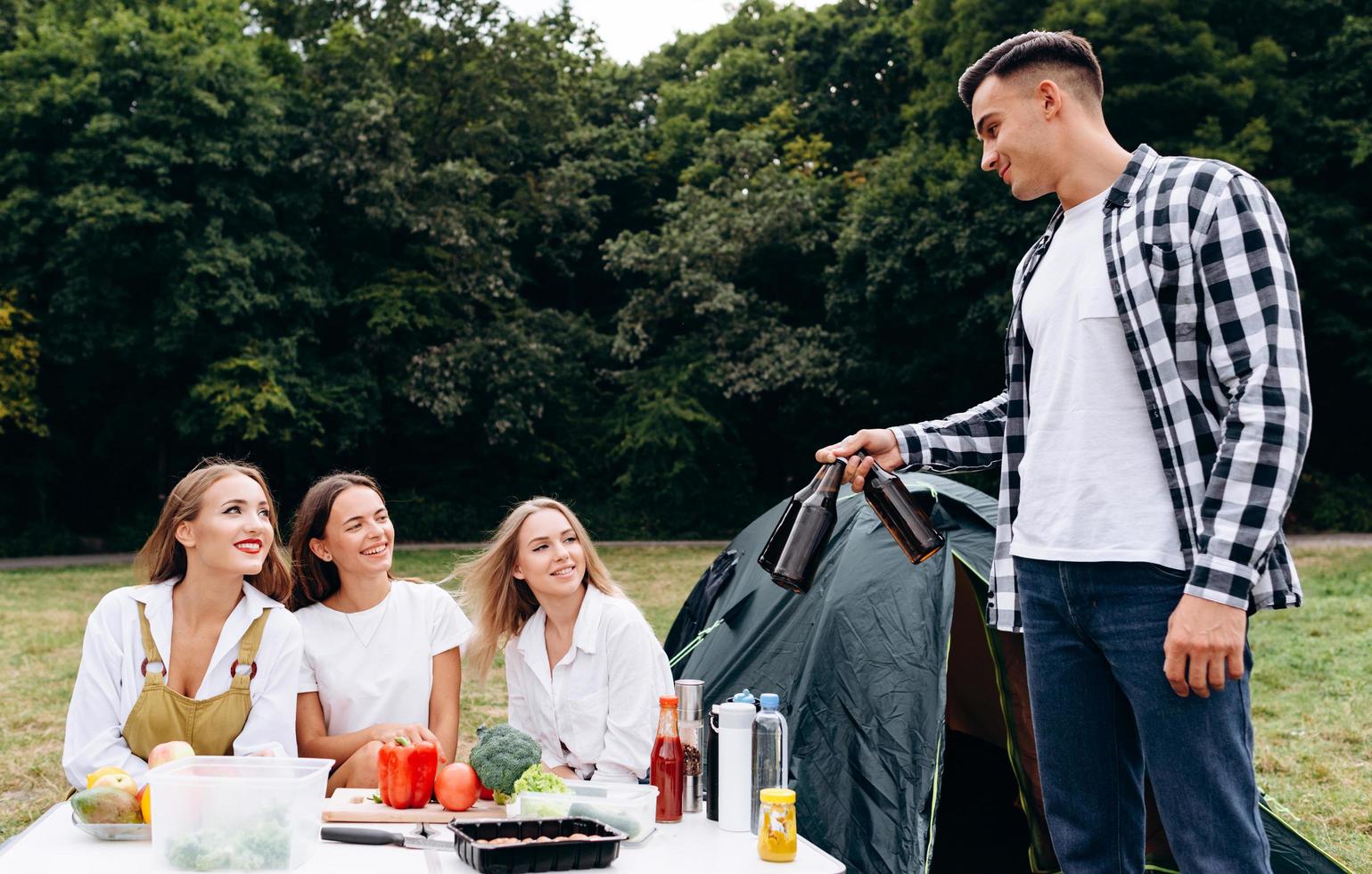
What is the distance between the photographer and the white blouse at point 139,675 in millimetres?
2477

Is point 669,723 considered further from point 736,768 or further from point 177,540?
point 177,540

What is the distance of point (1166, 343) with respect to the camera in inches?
71.3

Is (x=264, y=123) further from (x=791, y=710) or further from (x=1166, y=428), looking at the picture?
(x=1166, y=428)

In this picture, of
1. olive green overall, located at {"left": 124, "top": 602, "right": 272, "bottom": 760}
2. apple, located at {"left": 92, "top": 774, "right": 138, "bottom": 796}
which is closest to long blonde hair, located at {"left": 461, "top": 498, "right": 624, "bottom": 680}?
olive green overall, located at {"left": 124, "top": 602, "right": 272, "bottom": 760}

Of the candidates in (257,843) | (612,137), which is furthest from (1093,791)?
(612,137)

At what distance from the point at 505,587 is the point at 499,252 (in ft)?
48.0

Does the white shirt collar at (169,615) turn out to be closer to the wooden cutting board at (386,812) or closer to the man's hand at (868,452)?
the wooden cutting board at (386,812)

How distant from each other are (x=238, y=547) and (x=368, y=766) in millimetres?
665

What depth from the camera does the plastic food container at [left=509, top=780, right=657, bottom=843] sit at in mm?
1927

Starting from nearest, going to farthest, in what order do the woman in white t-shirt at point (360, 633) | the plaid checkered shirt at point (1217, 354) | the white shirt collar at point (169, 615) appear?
1. the plaid checkered shirt at point (1217, 354)
2. the white shirt collar at point (169, 615)
3. the woman in white t-shirt at point (360, 633)

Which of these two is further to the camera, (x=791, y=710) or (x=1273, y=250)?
(x=791, y=710)

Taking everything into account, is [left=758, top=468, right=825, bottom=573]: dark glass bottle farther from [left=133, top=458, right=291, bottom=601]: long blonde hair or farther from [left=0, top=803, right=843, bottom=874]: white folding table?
[left=133, top=458, right=291, bottom=601]: long blonde hair

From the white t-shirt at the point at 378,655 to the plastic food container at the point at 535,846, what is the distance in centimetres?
142

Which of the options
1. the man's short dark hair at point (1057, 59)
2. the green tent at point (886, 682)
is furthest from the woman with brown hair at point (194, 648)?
the man's short dark hair at point (1057, 59)
